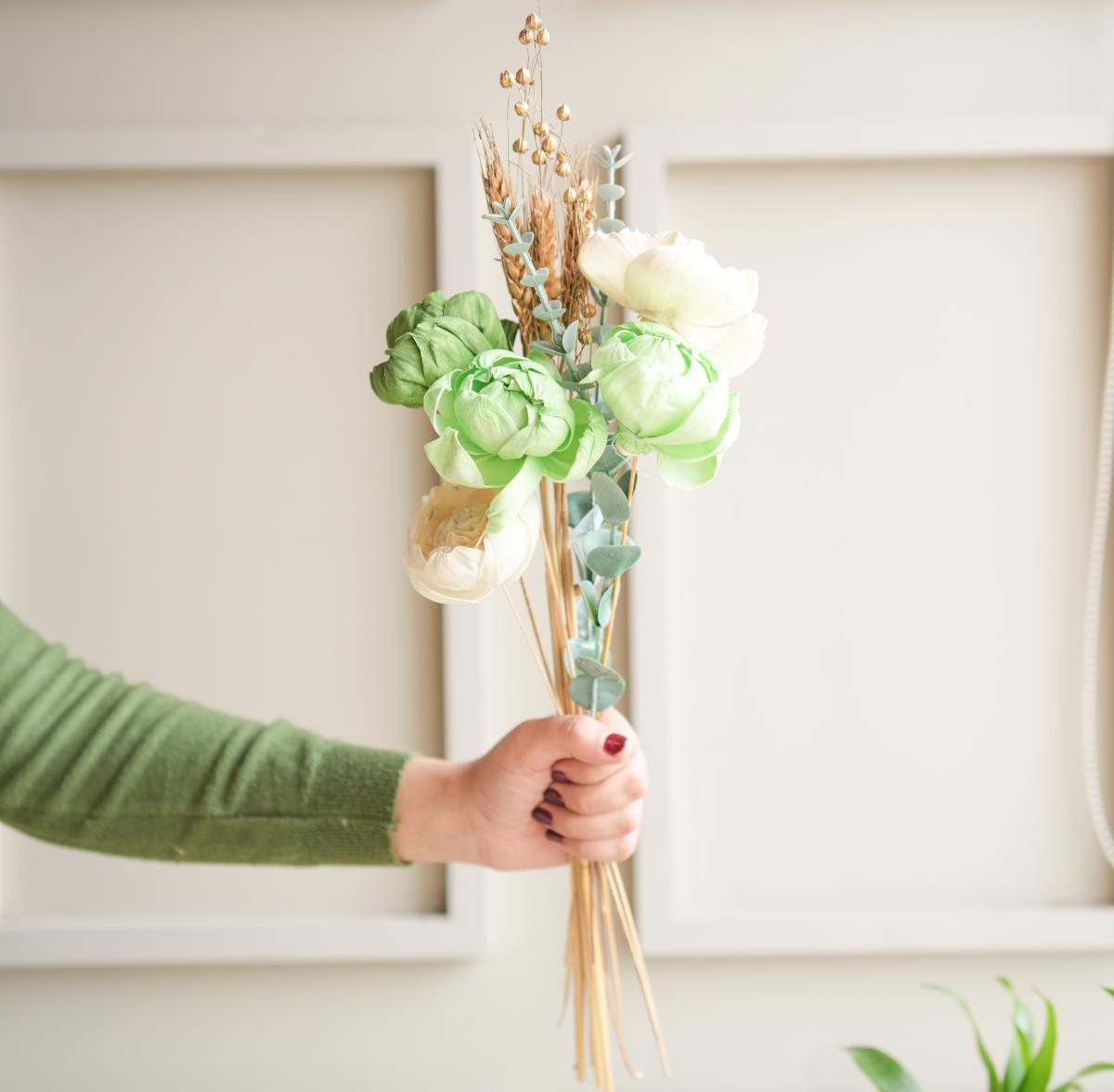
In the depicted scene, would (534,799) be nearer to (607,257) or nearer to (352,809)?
(352,809)

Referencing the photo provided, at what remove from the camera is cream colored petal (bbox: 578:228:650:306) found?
1.78 ft

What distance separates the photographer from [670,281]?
21.0 inches

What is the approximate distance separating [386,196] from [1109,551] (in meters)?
0.80

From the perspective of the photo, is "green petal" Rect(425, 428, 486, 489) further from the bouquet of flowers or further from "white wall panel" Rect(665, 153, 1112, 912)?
"white wall panel" Rect(665, 153, 1112, 912)

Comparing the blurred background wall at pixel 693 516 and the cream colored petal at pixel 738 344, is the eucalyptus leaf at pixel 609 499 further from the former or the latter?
the blurred background wall at pixel 693 516

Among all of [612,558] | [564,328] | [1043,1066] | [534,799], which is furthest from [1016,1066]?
[564,328]

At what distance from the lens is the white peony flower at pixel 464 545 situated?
53 cm

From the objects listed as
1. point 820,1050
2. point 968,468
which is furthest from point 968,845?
point 968,468

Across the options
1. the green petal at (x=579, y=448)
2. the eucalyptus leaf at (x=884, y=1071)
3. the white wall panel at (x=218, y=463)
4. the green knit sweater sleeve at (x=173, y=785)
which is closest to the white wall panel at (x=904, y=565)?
the eucalyptus leaf at (x=884, y=1071)

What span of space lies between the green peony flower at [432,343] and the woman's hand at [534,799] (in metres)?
0.23

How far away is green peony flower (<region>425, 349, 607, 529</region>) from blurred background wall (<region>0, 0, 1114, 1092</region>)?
500mm

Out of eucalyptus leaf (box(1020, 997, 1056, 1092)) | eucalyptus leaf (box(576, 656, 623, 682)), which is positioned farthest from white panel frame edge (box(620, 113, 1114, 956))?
eucalyptus leaf (box(576, 656, 623, 682))

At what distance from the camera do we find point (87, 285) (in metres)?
1.01

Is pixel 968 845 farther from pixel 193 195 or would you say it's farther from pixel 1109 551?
pixel 193 195
